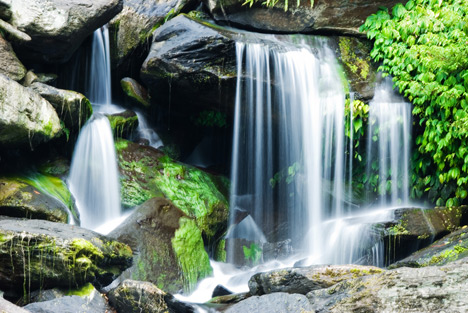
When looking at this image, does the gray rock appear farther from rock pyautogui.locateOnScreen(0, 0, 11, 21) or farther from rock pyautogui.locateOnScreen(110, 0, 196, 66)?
rock pyautogui.locateOnScreen(110, 0, 196, 66)

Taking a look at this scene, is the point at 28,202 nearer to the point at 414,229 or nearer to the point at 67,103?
the point at 67,103

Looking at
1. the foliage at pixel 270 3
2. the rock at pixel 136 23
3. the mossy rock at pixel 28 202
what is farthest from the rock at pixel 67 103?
the foliage at pixel 270 3

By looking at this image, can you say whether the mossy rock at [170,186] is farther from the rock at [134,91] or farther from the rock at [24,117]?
the rock at [24,117]

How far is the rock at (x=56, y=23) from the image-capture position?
8289 mm

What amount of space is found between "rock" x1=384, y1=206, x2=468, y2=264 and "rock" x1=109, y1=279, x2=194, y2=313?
373 cm

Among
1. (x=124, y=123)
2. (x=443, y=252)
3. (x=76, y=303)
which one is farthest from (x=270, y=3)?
(x=76, y=303)

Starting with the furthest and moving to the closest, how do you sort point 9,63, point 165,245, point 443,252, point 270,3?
point 270,3, point 9,63, point 165,245, point 443,252

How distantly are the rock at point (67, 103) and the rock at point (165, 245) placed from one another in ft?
6.23

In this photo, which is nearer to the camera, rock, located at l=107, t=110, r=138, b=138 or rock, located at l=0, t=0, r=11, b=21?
rock, located at l=0, t=0, r=11, b=21

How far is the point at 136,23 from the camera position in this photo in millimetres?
10492

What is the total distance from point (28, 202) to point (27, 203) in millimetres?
29

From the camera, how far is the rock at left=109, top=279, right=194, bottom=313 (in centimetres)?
531

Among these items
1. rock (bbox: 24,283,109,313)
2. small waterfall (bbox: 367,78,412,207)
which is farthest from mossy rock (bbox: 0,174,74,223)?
small waterfall (bbox: 367,78,412,207)

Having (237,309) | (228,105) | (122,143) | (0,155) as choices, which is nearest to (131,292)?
(237,309)
